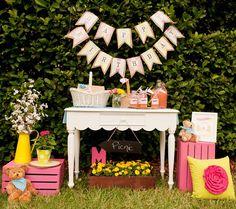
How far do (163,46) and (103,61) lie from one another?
0.71 m

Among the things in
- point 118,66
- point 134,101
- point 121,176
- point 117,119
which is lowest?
point 121,176

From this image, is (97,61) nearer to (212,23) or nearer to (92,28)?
(92,28)

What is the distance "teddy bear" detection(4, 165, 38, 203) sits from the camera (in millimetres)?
3098

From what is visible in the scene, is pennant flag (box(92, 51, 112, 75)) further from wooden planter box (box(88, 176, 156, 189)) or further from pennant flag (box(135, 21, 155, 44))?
wooden planter box (box(88, 176, 156, 189))

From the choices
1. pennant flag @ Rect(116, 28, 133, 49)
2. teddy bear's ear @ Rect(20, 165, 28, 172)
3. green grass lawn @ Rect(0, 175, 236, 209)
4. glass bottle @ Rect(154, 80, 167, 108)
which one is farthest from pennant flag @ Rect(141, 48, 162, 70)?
teddy bear's ear @ Rect(20, 165, 28, 172)

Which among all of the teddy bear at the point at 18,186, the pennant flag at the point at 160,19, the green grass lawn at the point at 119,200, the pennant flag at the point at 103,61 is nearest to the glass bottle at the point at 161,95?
the pennant flag at the point at 103,61

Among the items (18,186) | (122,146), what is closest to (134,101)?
(122,146)

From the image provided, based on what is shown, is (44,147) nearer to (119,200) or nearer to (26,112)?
(26,112)

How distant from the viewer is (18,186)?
3.14m

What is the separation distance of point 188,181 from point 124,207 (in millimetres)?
819

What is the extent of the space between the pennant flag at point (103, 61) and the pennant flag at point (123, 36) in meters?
0.19

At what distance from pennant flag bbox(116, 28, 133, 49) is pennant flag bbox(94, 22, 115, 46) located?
0.09 metres

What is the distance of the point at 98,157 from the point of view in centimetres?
378

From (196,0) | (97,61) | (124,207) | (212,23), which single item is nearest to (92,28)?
(97,61)
